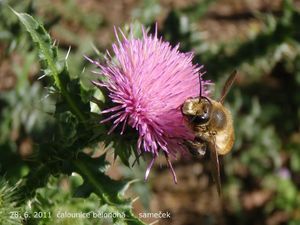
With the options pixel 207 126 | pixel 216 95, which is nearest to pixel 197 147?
pixel 207 126

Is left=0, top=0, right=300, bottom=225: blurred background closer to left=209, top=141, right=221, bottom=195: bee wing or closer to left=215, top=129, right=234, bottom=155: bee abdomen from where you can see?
left=215, top=129, right=234, bottom=155: bee abdomen

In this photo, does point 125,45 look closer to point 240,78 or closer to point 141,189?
point 141,189

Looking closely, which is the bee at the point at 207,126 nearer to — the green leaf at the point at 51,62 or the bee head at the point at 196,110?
the bee head at the point at 196,110

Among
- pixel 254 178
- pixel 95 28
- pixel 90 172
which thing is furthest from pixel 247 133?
pixel 90 172

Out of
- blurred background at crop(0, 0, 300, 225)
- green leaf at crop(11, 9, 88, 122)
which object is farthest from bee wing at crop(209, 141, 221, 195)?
blurred background at crop(0, 0, 300, 225)

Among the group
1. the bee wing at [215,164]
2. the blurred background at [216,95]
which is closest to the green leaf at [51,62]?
the bee wing at [215,164]

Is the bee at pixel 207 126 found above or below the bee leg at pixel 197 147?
above
